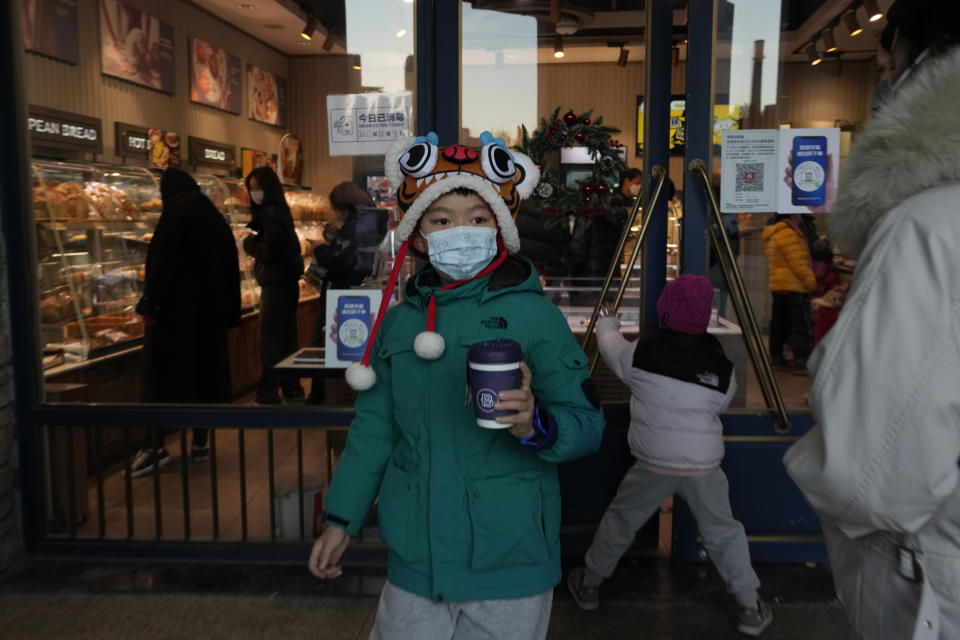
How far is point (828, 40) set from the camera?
11.7 ft

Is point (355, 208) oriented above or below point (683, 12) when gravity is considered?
below

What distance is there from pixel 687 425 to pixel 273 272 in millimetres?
2330

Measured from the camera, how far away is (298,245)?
4152 millimetres

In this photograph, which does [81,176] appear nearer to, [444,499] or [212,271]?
[212,271]

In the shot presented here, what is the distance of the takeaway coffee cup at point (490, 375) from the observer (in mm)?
1519

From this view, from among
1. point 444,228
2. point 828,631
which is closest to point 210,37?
point 444,228

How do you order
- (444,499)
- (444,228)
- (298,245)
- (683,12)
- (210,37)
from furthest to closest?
(210,37) < (298,245) < (683,12) < (444,228) < (444,499)

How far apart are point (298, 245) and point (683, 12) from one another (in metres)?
2.14

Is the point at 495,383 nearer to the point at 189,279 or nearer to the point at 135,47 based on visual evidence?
the point at 189,279

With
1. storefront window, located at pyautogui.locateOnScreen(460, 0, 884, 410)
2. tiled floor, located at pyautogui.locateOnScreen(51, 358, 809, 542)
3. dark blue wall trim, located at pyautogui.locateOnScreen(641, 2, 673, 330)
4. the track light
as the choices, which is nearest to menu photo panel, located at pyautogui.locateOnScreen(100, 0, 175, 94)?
storefront window, located at pyautogui.locateOnScreen(460, 0, 884, 410)

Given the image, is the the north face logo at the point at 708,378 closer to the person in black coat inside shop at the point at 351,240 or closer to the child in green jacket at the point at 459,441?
the child in green jacket at the point at 459,441

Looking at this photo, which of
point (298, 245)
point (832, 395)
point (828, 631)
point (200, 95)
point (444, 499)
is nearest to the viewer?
point (832, 395)

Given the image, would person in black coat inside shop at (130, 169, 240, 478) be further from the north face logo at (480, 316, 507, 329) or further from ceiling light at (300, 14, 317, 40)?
the north face logo at (480, 316, 507, 329)

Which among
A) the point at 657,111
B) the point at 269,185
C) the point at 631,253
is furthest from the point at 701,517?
the point at 269,185
